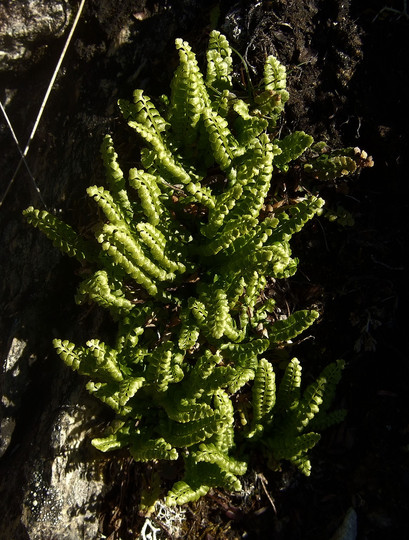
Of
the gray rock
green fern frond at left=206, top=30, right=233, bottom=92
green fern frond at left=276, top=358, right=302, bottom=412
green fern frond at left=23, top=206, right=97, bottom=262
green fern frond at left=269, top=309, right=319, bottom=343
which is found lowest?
green fern frond at left=276, top=358, right=302, bottom=412

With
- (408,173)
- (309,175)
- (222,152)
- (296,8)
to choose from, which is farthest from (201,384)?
(296,8)

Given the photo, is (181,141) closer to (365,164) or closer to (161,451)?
(365,164)

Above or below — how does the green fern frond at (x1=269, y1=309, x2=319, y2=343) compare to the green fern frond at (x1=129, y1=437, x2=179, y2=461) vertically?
above

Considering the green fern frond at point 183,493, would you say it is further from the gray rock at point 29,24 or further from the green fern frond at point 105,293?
the gray rock at point 29,24

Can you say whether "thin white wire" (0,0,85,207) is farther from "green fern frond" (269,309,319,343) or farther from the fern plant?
"green fern frond" (269,309,319,343)

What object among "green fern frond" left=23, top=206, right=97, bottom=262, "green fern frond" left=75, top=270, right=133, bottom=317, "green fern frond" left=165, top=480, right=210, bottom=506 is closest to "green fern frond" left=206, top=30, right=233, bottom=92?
"green fern frond" left=23, top=206, right=97, bottom=262

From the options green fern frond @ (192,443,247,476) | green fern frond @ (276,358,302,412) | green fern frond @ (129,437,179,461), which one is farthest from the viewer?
green fern frond @ (276,358,302,412)
